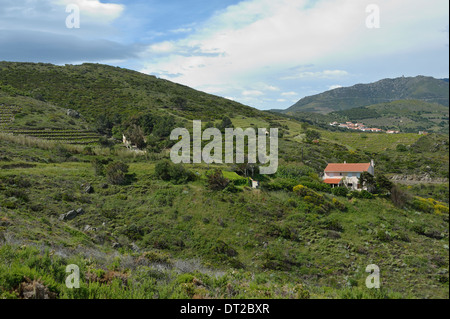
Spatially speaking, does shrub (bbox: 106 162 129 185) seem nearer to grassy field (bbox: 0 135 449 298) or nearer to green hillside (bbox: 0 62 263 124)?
grassy field (bbox: 0 135 449 298)

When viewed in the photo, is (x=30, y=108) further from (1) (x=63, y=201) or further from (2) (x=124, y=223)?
(2) (x=124, y=223)

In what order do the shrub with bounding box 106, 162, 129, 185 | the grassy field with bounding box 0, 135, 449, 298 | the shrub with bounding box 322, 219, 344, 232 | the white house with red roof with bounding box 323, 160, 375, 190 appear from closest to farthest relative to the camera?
the grassy field with bounding box 0, 135, 449, 298, the shrub with bounding box 322, 219, 344, 232, the shrub with bounding box 106, 162, 129, 185, the white house with red roof with bounding box 323, 160, 375, 190

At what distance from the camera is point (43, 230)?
12336 millimetres

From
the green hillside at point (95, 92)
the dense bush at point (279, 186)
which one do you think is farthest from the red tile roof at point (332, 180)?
the green hillside at point (95, 92)

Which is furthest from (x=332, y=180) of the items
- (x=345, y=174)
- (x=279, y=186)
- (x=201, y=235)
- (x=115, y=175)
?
(x=115, y=175)

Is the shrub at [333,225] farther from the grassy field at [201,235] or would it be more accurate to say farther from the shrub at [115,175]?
the shrub at [115,175]

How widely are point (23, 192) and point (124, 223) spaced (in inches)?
260

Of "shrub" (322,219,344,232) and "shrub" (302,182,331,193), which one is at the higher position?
"shrub" (302,182,331,193)

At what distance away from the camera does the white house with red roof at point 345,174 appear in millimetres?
31464

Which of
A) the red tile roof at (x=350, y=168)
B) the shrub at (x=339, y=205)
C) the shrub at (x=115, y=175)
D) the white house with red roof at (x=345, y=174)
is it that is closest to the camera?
the shrub at (x=339, y=205)

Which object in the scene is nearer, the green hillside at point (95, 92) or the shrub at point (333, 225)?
the shrub at point (333, 225)

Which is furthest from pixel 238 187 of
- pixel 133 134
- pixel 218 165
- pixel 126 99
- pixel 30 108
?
pixel 126 99

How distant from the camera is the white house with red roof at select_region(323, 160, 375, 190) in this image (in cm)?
3146

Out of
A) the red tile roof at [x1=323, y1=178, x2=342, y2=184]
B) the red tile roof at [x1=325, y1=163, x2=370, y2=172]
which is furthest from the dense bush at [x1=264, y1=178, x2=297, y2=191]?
the red tile roof at [x1=325, y1=163, x2=370, y2=172]
